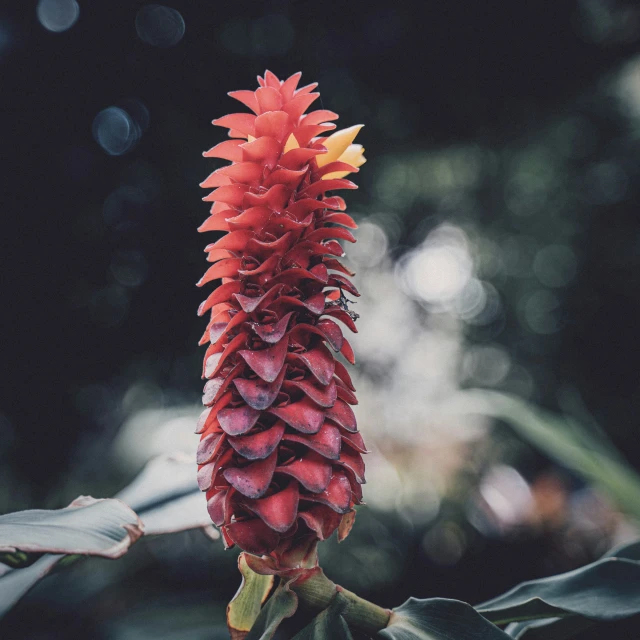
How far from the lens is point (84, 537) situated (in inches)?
14.2

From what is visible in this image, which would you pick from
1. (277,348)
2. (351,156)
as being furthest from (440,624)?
(351,156)

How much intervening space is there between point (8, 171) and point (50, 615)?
0.99 m

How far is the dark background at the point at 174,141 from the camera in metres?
1.25

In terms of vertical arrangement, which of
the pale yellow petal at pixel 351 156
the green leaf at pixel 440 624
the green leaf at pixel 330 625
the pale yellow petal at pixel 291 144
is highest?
the pale yellow petal at pixel 291 144

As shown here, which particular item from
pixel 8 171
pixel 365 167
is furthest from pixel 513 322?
pixel 8 171

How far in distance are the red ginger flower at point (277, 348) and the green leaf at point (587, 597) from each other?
0.16m

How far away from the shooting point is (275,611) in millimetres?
359

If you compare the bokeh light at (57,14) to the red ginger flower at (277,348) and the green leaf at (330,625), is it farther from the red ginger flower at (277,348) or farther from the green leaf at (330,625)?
the green leaf at (330,625)

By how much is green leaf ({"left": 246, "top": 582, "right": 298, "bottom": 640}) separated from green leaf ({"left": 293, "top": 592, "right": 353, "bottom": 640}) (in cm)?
2

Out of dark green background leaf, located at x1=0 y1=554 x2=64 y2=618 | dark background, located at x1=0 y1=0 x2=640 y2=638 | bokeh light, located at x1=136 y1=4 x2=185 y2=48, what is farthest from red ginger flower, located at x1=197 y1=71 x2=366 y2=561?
bokeh light, located at x1=136 y1=4 x2=185 y2=48

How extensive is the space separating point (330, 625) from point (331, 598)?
0.06ft

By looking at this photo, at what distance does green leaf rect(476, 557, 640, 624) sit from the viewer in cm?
41

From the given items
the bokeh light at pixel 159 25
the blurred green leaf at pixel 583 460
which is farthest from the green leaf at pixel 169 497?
the bokeh light at pixel 159 25

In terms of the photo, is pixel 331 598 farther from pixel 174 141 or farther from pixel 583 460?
pixel 174 141
